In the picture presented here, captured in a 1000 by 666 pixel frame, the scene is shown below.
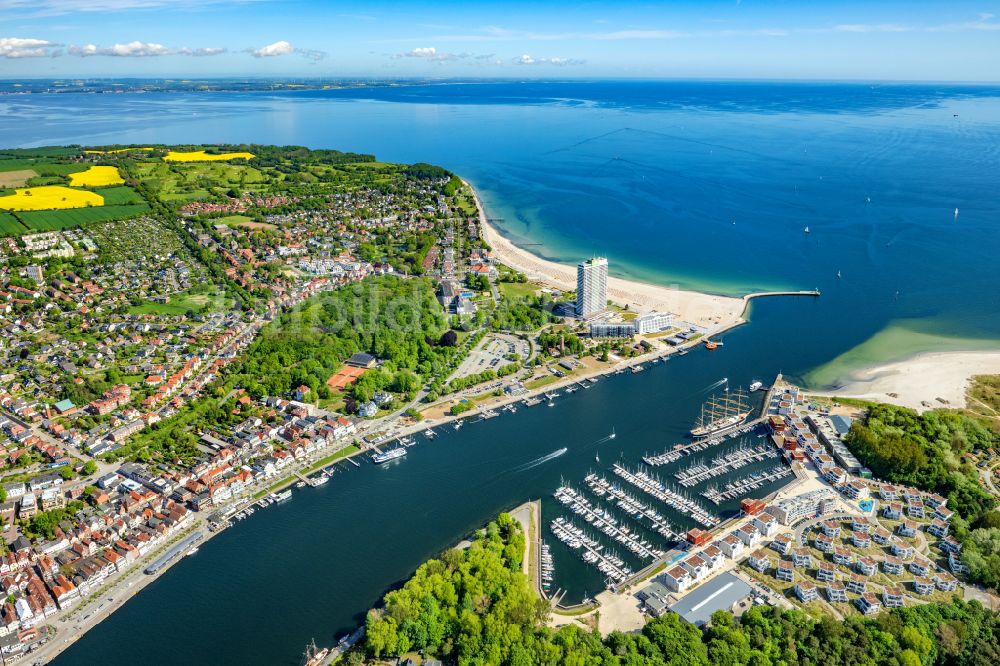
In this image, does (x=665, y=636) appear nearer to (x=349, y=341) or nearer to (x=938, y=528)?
(x=938, y=528)

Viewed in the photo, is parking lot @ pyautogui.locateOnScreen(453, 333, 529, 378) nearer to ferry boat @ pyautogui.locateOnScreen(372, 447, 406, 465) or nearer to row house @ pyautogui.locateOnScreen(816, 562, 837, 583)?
ferry boat @ pyautogui.locateOnScreen(372, 447, 406, 465)

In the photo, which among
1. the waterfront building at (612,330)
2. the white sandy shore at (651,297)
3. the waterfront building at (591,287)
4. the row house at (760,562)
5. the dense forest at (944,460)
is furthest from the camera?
the white sandy shore at (651,297)

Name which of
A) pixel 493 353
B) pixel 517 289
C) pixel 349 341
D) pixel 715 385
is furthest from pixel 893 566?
pixel 517 289

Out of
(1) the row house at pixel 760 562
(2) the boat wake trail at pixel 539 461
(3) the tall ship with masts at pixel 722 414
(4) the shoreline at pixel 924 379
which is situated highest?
(4) the shoreline at pixel 924 379

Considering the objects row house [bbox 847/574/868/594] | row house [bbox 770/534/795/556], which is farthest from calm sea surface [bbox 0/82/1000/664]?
row house [bbox 847/574/868/594]

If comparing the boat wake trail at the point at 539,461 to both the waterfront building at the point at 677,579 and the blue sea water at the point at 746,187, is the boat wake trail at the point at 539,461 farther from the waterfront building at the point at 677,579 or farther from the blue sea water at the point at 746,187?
the blue sea water at the point at 746,187

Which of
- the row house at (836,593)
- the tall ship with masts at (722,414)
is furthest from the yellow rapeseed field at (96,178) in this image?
the row house at (836,593)
